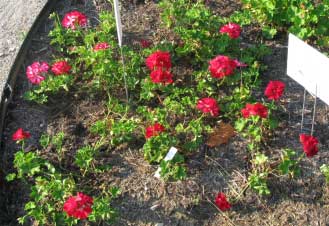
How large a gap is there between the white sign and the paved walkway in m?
1.83

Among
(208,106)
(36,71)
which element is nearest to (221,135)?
(208,106)

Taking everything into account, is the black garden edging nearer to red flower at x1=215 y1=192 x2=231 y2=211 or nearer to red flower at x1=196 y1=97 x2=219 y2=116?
red flower at x1=196 y1=97 x2=219 y2=116

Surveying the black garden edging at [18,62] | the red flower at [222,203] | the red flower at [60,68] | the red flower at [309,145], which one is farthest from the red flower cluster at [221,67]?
the black garden edging at [18,62]

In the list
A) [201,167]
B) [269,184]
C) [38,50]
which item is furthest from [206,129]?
[38,50]

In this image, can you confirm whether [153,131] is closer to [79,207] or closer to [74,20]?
[79,207]

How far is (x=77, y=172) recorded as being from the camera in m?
3.16

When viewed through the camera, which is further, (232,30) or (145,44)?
(145,44)

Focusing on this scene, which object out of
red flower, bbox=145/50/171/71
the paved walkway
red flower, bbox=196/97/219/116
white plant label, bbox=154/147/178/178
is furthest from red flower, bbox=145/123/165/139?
the paved walkway

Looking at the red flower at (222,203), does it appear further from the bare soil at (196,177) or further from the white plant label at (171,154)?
the white plant label at (171,154)

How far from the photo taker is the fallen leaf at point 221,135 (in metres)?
3.23

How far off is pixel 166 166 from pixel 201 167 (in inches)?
9.3

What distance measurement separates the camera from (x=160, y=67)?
3.31 metres

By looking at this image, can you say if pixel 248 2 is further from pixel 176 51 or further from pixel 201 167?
pixel 201 167

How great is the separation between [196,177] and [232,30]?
39.2 inches
